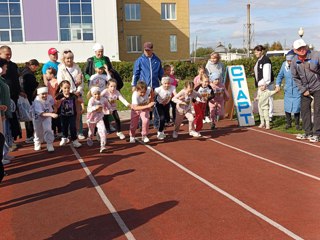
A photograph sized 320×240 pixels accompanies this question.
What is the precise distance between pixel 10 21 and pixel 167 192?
2752cm

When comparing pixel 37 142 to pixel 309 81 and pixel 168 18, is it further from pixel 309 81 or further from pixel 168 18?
pixel 168 18

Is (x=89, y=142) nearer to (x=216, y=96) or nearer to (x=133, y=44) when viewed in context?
(x=216, y=96)

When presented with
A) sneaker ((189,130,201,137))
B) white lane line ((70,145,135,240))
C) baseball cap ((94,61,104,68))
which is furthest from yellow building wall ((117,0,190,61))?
white lane line ((70,145,135,240))

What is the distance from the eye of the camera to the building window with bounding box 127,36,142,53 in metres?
42.3

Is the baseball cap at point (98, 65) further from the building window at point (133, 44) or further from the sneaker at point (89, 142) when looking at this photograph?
the building window at point (133, 44)

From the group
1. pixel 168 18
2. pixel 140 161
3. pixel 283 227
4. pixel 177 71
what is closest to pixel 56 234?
pixel 283 227

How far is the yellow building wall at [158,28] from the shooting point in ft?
138

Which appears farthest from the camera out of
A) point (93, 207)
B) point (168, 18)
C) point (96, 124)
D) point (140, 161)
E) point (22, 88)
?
A: point (168, 18)

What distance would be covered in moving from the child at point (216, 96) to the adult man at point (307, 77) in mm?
2224

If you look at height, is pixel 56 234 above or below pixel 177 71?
below

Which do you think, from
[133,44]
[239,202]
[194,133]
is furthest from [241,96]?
[133,44]

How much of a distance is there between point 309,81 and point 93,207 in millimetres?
5343

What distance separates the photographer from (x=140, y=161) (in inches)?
278

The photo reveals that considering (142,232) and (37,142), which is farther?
(37,142)
